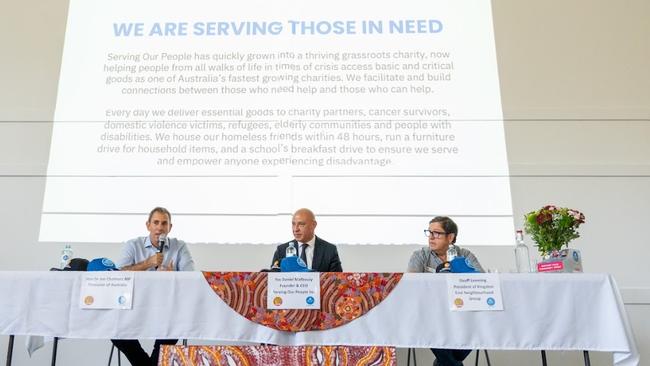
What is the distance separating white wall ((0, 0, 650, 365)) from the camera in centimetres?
369

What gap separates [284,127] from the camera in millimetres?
3736

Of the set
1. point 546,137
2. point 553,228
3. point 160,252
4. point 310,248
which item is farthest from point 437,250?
point 546,137

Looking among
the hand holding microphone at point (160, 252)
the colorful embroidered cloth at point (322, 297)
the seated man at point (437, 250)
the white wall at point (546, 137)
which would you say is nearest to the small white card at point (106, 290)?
the colorful embroidered cloth at point (322, 297)

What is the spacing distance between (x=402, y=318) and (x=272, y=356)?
2.03 ft

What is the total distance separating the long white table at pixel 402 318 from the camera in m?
1.98

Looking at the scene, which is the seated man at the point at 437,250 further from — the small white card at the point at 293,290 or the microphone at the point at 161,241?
the microphone at the point at 161,241

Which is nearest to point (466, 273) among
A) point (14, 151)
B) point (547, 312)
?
point (547, 312)

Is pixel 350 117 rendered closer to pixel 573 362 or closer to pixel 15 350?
pixel 573 362

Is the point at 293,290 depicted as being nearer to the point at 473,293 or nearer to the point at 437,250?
the point at 473,293

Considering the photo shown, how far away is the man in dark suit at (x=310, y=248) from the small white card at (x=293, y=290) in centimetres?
101

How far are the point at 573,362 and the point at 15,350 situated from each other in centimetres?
383

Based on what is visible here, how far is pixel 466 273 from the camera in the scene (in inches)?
80.4

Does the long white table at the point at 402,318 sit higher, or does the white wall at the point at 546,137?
the white wall at the point at 546,137

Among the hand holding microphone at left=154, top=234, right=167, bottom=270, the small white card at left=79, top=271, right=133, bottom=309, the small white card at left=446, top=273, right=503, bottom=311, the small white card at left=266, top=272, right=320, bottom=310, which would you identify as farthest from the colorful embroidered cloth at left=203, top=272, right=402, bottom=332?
the hand holding microphone at left=154, top=234, right=167, bottom=270
